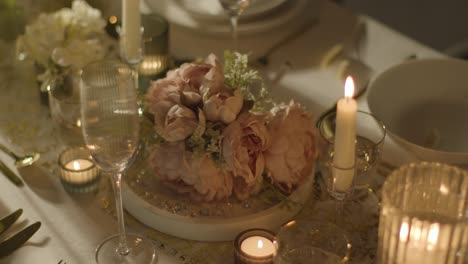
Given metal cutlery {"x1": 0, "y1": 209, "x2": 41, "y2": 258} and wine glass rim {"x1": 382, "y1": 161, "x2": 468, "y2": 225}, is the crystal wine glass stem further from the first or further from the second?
wine glass rim {"x1": 382, "y1": 161, "x2": 468, "y2": 225}

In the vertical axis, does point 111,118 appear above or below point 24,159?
above

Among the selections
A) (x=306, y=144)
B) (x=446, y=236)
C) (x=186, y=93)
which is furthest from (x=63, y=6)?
(x=446, y=236)

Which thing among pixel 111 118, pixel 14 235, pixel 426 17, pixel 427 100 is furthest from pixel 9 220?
pixel 426 17

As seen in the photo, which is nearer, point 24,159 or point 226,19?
point 24,159

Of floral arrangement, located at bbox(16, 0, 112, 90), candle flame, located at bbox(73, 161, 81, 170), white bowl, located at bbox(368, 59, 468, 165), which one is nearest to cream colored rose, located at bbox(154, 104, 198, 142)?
candle flame, located at bbox(73, 161, 81, 170)

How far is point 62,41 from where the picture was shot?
1368 millimetres

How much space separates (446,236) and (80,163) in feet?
2.13

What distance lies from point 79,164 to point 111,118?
10.0 inches

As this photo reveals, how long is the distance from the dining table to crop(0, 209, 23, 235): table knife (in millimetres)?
20

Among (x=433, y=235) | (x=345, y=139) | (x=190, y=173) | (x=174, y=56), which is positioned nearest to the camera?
(x=433, y=235)

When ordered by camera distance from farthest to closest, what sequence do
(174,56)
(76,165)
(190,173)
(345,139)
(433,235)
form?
(174,56) < (76,165) < (190,173) < (345,139) < (433,235)

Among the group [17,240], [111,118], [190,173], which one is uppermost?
[111,118]

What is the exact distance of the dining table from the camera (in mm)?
1119

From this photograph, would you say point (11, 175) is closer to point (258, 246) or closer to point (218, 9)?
point (258, 246)
